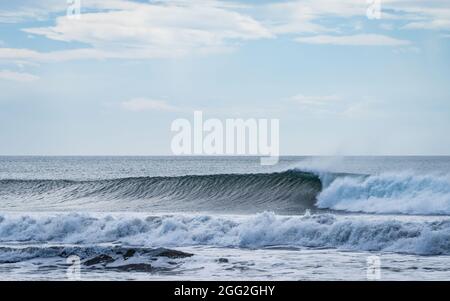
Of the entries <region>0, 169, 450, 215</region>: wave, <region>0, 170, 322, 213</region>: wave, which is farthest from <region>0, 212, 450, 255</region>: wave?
<region>0, 170, 322, 213</region>: wave

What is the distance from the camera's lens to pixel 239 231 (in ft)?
40.0

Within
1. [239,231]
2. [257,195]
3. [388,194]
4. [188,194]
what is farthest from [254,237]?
[188,194]

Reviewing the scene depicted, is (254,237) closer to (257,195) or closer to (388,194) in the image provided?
(388,194)

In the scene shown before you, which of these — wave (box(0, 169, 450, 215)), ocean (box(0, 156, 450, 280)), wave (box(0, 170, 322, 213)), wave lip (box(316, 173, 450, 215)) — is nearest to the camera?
ocean (box(0, 156, 450, 280))

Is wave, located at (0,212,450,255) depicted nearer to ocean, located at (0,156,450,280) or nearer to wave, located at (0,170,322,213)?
ocean, located at (0,156,450,280)

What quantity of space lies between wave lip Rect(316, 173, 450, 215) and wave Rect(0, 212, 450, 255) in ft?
18.9

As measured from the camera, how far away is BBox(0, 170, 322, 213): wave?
1978cm

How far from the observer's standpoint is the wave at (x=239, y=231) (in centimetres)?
1115

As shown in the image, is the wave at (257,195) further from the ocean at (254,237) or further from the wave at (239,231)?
the wave at (239,231)

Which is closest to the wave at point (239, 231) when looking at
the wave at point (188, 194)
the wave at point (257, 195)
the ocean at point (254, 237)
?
the ocean at point (254, 237)

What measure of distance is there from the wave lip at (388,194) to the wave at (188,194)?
774 millimetres

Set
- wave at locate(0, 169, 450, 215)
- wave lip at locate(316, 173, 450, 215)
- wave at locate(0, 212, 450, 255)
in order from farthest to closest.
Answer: wave at locate(0, 169, 450, 215), wave lip at locate(316, 173, 450, 215), wave at locate(0, 212, 450, 255)

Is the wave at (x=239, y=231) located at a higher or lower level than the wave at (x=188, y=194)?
lower

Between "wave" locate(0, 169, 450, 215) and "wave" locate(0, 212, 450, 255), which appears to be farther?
"wave" locate(0, 169, 450, 215)
